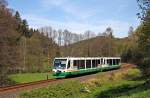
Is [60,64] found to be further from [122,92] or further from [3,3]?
[122,92]

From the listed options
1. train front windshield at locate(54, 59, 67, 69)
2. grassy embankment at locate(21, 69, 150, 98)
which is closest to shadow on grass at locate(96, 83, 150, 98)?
grassy embankment at locate(21, 69, 150, 98)

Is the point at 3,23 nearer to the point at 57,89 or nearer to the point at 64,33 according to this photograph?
the point at 57,89

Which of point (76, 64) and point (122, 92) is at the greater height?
point (76, 64)

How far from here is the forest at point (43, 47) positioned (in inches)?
1194

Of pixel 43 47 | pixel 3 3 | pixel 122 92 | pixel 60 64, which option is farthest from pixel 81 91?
pixel 43 47

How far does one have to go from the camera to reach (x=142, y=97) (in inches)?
695

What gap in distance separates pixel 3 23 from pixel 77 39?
319 ft

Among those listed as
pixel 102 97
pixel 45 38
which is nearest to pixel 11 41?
pixel 102 97

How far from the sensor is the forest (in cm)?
3033

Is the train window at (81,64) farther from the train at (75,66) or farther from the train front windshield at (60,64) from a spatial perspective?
the train front windshield at (60,64)

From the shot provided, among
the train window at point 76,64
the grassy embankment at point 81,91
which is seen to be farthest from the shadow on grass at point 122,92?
the train window at point 76,64

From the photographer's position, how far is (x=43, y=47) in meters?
89.5

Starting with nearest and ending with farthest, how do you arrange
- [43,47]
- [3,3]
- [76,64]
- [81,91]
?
1. [81,91]
2. [3,3]
3. [76,64]
4. [43,47]

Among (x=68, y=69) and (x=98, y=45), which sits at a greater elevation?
(x=98, y=45)
